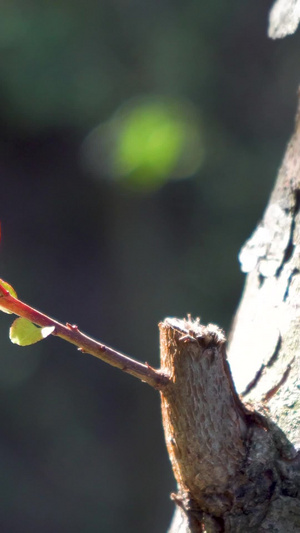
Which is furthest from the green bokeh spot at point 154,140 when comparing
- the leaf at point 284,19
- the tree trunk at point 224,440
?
the tree trunk at point 224,440

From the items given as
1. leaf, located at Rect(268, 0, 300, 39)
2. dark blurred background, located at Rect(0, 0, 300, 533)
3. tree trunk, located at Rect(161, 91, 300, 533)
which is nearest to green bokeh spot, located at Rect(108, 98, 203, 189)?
dark blurred background, located at Rect(0, 0, 300, 533)

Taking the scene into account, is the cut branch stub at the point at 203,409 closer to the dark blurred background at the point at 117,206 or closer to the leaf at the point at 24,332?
the leaf at the point at 24,332

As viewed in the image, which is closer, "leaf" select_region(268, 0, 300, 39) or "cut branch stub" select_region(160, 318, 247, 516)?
"cut branch stub" select_region(160, 318, 247, 516)

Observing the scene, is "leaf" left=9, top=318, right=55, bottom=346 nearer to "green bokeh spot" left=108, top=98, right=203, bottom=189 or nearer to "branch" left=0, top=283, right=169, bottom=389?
"branch" left=0, top=283, right=169, bottom=389

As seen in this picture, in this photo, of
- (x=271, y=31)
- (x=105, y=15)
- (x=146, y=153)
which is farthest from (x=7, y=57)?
(x=271, y=31)

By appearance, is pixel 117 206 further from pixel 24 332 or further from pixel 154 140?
pixel 24 332

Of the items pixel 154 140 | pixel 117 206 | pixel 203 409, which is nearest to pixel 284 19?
pixel 203 409
